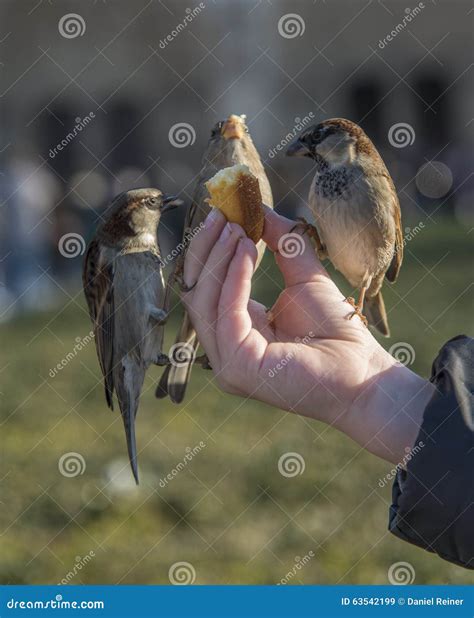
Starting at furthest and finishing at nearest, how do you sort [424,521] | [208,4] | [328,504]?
[208,4]
[328,504]
[424,521]

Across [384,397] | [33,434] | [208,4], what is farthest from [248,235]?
[208,4]

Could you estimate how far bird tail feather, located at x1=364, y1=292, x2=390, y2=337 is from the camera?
283 cm

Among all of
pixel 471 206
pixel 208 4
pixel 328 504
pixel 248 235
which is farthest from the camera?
pixel 471 206

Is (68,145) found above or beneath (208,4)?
beneath

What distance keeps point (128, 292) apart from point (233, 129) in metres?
0.54

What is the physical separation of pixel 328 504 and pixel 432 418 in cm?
203

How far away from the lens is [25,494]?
12.8 feet

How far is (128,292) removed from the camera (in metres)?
2.60

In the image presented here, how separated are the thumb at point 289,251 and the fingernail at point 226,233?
14 cm

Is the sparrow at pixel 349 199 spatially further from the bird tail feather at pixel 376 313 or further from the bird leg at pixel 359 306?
the bird tail feather at pixel 376 313

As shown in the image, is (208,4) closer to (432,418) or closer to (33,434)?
(33,434)

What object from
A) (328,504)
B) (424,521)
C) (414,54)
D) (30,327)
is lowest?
(30,327)

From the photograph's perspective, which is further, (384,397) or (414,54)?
(414,54)

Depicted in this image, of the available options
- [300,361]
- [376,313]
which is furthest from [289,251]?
[376,313]
